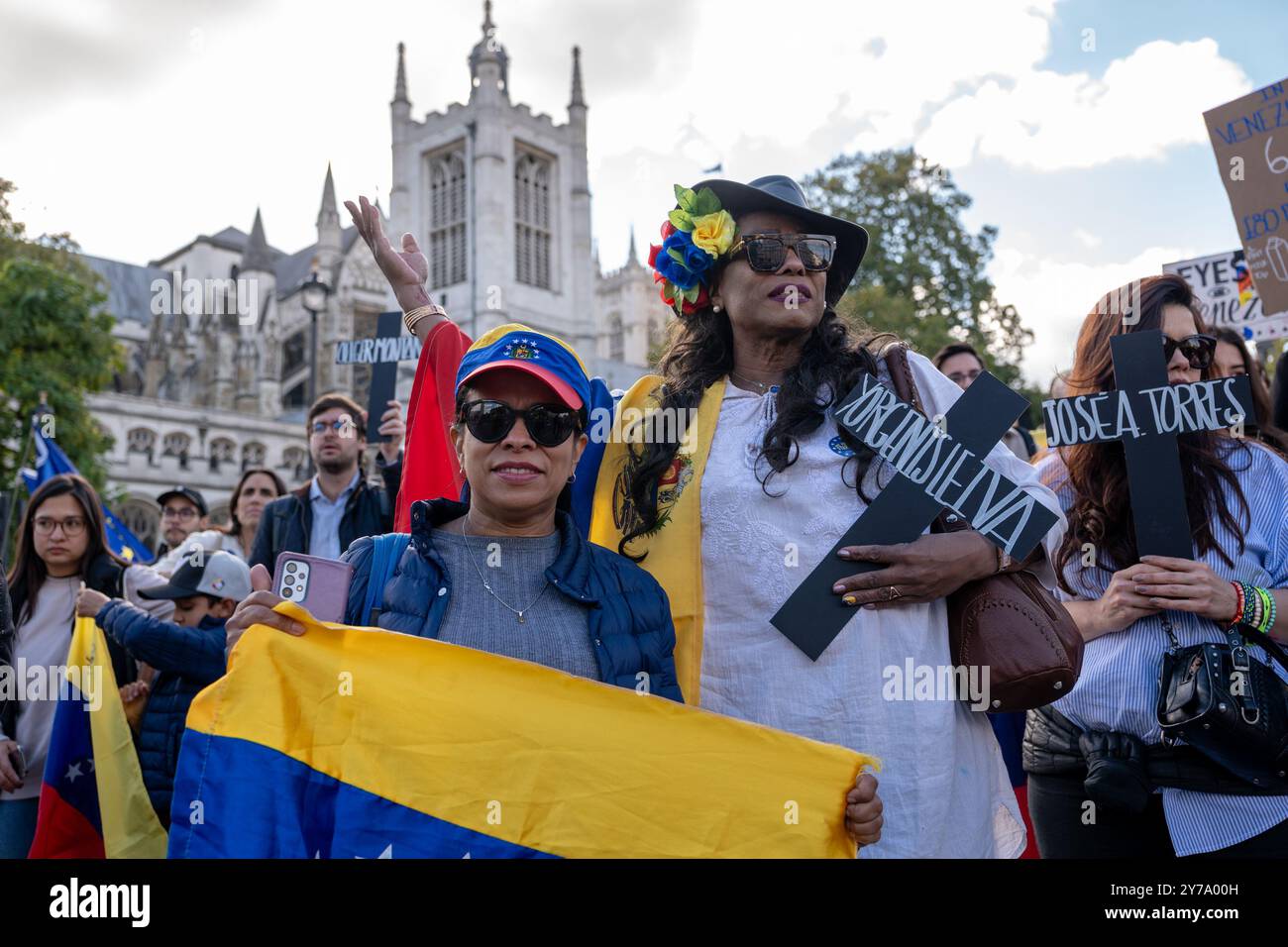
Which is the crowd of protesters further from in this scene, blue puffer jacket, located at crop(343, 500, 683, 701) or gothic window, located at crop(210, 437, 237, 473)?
gothic window, located at crop(210, 437, 237, 473)

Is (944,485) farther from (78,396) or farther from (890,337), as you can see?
(78,396)

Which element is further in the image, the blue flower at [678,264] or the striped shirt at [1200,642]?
the blue flower at [678,264]

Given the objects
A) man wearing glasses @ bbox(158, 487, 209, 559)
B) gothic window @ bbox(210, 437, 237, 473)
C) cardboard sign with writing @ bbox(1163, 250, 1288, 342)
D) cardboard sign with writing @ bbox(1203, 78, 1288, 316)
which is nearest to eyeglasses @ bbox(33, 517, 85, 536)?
man wearing glasses @ bbox(158, 487, 209, 559)

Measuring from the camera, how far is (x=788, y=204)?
9.39 ft

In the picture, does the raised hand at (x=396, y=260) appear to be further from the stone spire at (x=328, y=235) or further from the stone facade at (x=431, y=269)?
the stone spire at (x=328, y=235)

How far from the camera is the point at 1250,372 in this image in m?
3.91

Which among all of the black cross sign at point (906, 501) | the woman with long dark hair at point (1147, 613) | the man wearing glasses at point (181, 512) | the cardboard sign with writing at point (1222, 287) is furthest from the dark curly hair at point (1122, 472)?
the man wearing glasses at point (181, 512)

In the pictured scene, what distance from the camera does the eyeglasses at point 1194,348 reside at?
3172 millimetres

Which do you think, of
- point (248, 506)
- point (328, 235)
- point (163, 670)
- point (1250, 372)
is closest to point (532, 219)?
point (328, 235)

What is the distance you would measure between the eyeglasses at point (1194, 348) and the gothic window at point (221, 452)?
48.1 m

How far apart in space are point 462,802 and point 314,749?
32 centimetres

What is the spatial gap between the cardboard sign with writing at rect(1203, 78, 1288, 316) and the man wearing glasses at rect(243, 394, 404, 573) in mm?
3892

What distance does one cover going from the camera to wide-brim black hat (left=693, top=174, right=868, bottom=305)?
2872mm
